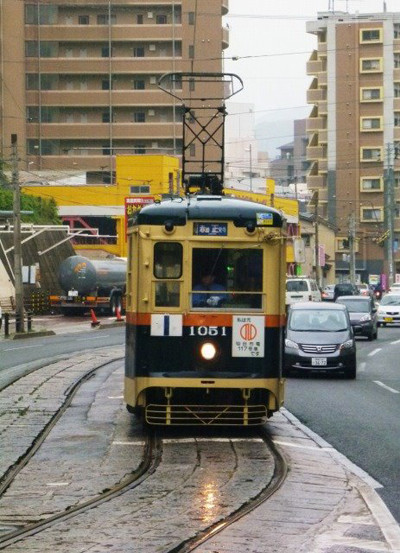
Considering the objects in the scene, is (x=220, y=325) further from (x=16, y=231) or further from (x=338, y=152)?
(x=338, y=152)

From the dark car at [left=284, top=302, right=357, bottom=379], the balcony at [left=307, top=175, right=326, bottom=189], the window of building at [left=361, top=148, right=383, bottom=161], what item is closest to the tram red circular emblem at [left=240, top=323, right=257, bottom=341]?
the dark car at [left=284, top=302, right=357, bottom=379]

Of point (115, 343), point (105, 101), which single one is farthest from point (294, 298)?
point (105, 101)

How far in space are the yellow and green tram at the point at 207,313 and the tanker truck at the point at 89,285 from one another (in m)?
Result: 45.2

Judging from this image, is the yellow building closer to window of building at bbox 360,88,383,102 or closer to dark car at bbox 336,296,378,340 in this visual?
window of building at bbox 360,88,383,102

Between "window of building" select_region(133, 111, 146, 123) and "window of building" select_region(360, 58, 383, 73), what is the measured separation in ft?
61.1

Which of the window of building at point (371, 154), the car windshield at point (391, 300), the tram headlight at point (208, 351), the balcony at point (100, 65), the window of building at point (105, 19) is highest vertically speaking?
the window of building at point (105, 19)

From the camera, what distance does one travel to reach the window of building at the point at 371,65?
344ft

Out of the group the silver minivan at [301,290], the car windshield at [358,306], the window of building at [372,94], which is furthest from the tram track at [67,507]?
the window of building at [372,94]

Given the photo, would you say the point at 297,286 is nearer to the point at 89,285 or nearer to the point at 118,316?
the point at 118,316

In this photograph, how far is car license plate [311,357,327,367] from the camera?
1079 inches

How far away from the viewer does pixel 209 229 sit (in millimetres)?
14977

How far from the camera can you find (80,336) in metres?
46.2

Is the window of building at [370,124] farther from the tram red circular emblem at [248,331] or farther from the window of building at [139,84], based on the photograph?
the tram red circular emblem at [248,331]

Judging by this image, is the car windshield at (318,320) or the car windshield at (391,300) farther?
the car windshield at (391,300)
